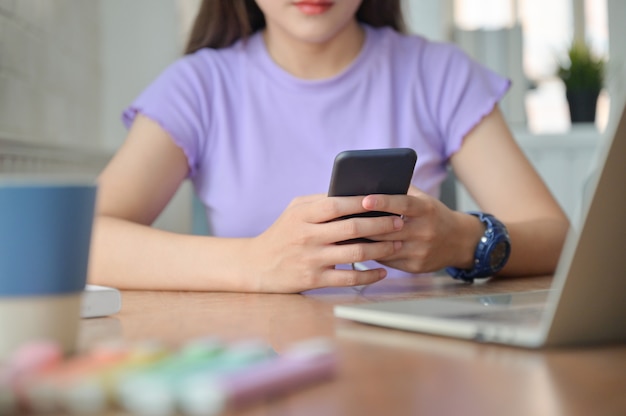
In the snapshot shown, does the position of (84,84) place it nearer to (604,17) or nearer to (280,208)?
(280,208)

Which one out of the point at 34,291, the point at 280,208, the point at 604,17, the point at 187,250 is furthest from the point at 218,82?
the point at 604,17

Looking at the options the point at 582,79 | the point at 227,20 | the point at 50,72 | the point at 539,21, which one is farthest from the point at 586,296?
the point at 539,21

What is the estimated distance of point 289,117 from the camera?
1525mm

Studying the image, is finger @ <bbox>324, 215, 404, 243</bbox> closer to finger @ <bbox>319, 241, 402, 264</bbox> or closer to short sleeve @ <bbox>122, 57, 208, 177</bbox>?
finger @ <bbox>319, 241, 402, 264</bbox>

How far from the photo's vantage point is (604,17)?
307 cm

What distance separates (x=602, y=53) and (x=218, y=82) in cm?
194

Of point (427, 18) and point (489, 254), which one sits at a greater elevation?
point (427, 18)

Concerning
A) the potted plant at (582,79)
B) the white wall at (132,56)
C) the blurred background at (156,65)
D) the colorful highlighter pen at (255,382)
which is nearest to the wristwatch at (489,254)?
the blurred background at (156,65)

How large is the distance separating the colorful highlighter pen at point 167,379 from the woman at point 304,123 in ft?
2.60

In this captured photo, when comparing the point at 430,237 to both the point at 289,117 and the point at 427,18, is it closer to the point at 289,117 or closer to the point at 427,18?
the point at 289,117

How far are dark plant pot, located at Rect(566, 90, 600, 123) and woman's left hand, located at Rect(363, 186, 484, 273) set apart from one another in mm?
1968

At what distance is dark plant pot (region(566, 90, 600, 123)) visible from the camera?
292 cm

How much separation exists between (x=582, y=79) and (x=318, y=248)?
217 centimetres

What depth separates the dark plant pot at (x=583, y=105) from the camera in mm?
2920
